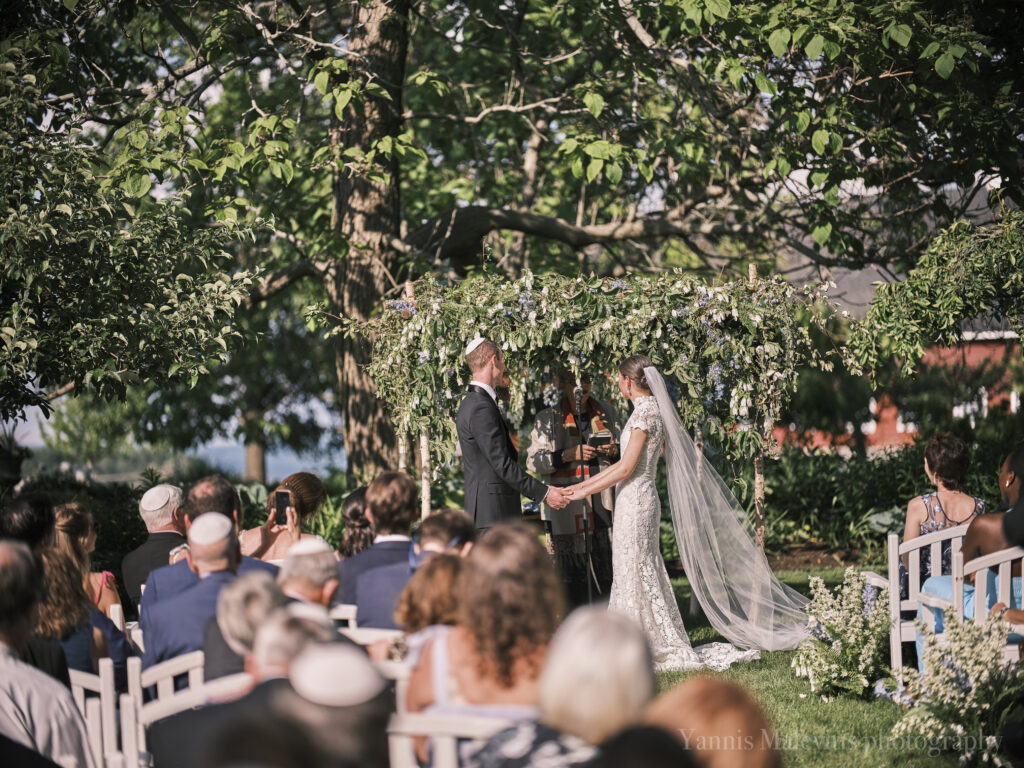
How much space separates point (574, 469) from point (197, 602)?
4.37 m

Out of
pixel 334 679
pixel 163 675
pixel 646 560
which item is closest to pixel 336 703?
pixel 334 679

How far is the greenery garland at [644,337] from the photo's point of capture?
7.34 metres

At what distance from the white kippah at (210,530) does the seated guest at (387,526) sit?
Answer: 631mm

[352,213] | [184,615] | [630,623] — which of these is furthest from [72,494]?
[630,623]

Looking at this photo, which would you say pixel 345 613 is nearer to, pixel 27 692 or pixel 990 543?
pixel 27 692

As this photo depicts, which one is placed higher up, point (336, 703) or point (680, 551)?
point (336, 703)

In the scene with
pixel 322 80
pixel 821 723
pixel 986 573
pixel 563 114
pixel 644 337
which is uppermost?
pixel 563 114

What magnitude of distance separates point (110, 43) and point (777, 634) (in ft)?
30.0

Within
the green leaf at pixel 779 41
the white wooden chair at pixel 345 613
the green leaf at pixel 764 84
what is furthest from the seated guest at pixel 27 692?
the green leaf at pixel 764 84

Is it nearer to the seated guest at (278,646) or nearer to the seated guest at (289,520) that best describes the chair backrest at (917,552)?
the seated guest at (289,520)

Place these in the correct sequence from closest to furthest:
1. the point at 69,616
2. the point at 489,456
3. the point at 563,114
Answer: the point at 69,616
the point at 489,456
the point at 563,114

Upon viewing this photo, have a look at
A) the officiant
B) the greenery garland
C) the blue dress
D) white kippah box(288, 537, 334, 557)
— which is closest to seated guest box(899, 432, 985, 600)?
the blue dress

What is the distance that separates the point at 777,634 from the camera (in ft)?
23.2

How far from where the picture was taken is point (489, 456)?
258 inches
